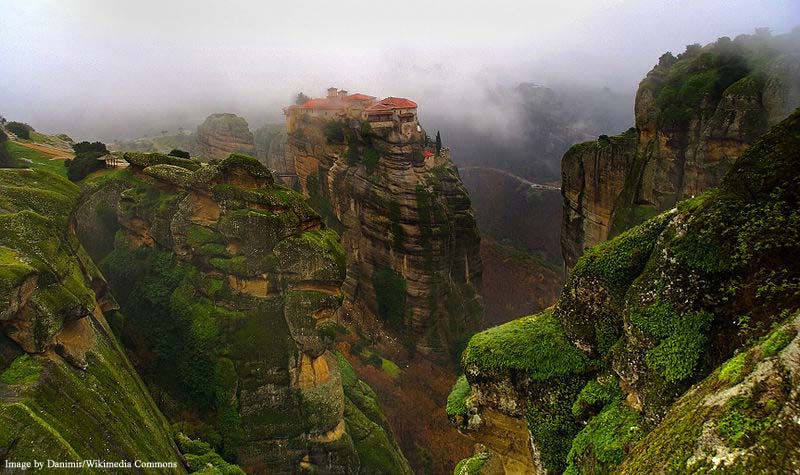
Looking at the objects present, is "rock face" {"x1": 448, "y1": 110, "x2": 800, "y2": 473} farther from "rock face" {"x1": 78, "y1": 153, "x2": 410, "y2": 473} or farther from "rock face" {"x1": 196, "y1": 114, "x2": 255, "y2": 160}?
"rock face" {"x1": 196, "y1": 114, "x2": 255, "y2": 160}

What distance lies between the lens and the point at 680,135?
99.6ft

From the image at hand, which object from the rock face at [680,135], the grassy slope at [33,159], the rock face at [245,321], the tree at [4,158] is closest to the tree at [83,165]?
the grassy slope at [33,159]

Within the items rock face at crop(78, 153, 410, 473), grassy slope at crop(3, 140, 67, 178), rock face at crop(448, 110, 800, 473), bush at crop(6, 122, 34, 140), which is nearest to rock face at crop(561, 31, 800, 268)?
rock face at crop(78, 153, 410, 473)

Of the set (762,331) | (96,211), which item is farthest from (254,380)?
(762,331)

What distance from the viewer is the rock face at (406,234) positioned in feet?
135

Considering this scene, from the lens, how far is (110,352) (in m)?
18.5

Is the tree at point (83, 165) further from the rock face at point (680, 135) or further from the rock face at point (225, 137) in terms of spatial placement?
the rock face at point (225, 137)

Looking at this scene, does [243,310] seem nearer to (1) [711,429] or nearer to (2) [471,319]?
(1) [711,429]

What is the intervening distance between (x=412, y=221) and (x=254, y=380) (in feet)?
69.2

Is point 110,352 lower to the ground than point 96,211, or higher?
lower

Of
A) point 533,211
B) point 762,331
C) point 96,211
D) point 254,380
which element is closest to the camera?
point 762,331

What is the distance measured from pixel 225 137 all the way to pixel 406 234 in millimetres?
45547

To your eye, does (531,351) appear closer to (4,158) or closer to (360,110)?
(4,158)

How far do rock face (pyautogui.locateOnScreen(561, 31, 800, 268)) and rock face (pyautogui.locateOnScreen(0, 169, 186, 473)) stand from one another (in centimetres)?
2715
